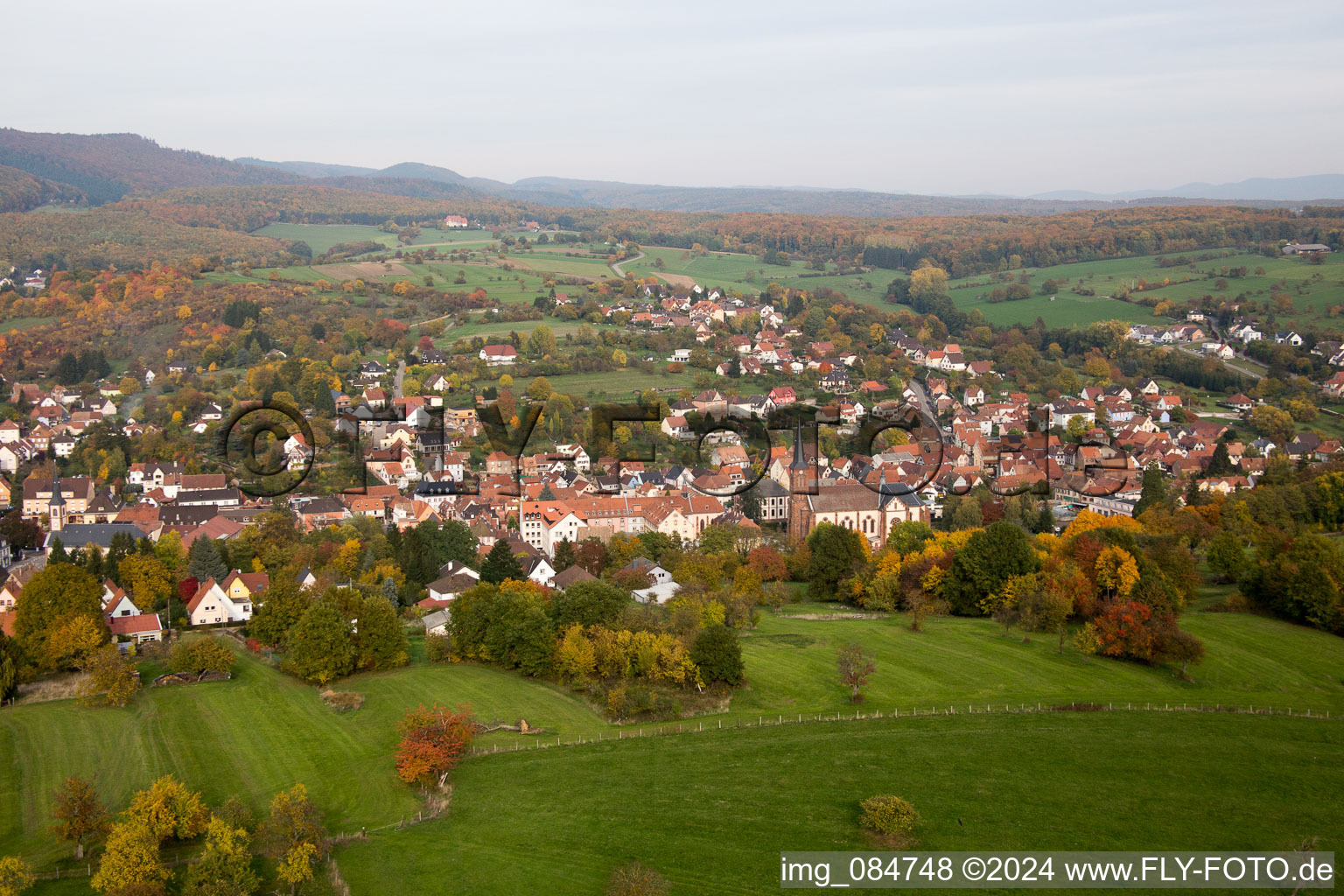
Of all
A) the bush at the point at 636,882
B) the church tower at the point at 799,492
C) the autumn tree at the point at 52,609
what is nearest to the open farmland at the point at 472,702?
the autumn tree at the point at 52,609

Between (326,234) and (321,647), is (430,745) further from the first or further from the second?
(326,234)

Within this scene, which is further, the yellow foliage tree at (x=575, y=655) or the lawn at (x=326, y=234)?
the lawn at (x=326, y=234)

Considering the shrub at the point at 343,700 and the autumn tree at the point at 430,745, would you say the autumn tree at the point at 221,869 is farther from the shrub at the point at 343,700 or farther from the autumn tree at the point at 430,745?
the shrub at the point at 343,700

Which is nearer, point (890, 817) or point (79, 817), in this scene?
point (890, 817)

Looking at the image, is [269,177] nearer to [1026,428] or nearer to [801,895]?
[1026,428]

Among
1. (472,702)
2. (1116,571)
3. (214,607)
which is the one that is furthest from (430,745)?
(1116,571)

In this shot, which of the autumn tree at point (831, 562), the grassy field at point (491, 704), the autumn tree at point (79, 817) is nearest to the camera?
the autumn tree at point (79, 817)

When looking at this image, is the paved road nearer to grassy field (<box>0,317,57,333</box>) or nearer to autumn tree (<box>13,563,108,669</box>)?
autumn tree (<box>13,563,108,669</box>)
